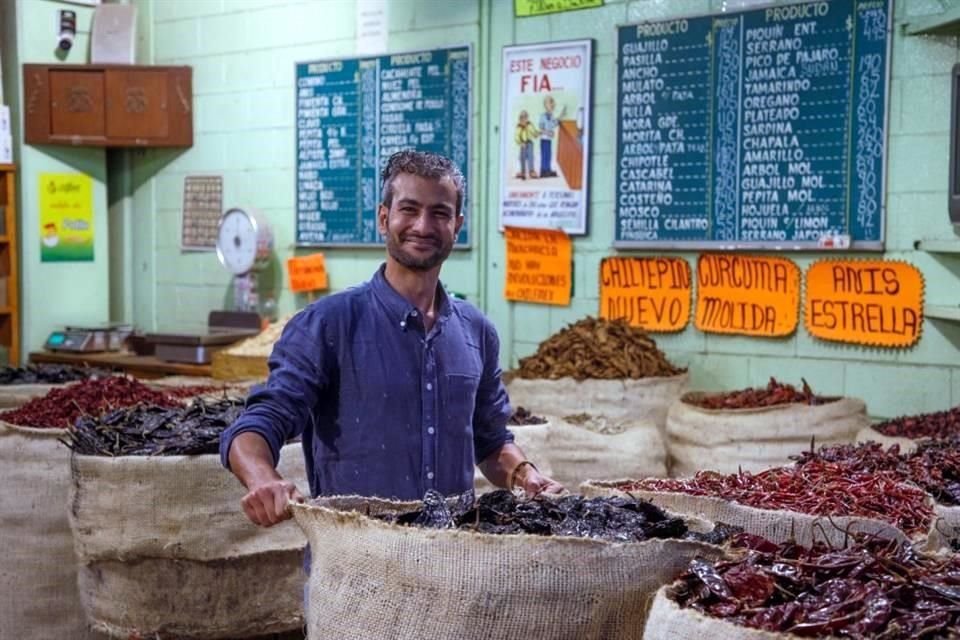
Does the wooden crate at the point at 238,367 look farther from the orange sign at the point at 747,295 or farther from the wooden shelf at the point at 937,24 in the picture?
the wooden shelf at the point at 937,24

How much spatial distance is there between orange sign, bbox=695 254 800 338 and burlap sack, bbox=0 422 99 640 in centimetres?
297

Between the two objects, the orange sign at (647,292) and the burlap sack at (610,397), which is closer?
the burlap sack at (610,397)

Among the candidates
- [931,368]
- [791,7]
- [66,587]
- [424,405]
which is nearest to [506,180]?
[791,7]

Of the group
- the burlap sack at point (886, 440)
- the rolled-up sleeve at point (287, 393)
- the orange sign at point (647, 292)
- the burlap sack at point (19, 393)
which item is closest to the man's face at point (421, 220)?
the rolled-up sleeve at point (287, 393)

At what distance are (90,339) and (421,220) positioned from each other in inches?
203

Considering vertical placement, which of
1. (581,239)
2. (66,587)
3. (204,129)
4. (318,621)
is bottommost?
(66,587)

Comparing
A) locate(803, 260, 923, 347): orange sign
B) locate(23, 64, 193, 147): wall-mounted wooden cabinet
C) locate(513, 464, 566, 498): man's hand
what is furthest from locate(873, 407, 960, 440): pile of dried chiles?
locate(23, 64, 193, 147): wall-mounted wooden cabinet

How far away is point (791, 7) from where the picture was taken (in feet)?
17.7

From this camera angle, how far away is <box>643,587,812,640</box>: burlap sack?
1949 mm

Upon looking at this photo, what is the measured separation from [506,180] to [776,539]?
3.73m

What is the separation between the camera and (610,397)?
5.44 metres

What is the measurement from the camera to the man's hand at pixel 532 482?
10.1 ft

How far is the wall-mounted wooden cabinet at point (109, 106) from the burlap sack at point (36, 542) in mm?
3793

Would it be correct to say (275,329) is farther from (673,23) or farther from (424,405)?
(424,405)
